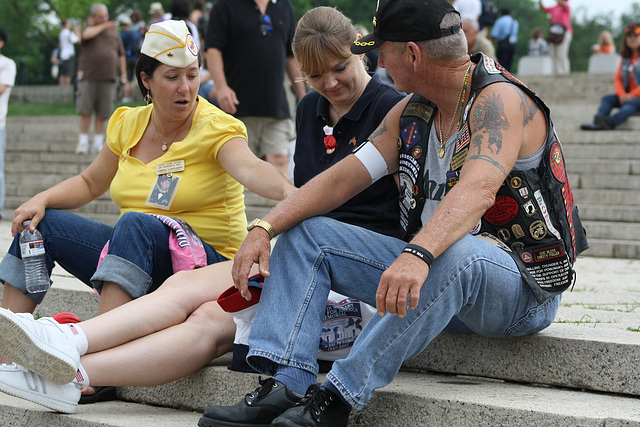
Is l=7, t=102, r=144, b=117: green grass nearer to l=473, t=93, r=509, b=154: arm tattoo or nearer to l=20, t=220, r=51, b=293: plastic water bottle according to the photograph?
l=20, t=220, r=51, b=293: plastic water bottle

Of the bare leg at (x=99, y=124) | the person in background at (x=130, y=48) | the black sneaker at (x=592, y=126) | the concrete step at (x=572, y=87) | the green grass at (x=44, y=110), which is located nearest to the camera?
the black sneaker at (x=592, y=126)

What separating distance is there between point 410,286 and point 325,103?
1.30m

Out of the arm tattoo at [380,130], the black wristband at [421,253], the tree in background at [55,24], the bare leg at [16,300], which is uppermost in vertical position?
the arm tattoo at [380,130]

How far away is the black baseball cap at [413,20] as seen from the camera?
8.09 feet

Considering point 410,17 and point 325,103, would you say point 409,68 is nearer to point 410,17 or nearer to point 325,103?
point 410,17

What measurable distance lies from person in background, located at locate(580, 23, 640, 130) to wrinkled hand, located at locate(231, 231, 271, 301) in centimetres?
705

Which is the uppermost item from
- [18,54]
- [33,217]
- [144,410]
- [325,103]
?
[325,103]

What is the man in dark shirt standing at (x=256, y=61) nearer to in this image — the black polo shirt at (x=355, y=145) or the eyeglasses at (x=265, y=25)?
the eyeglasses at (x=265, y=25)

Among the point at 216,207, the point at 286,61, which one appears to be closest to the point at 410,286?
the point at 216,207

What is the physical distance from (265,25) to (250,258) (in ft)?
11.2

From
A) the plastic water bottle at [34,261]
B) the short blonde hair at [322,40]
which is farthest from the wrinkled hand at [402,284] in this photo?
the plastic water bottle at [34,261]

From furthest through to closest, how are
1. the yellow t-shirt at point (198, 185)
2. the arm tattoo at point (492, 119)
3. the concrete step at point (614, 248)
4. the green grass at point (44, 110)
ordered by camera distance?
the green grass at point (44, 110)
the concrete step at point (614, 248)
the yellow t-shirt at point (198, 185)
the arm tattoo at point (492, 119)

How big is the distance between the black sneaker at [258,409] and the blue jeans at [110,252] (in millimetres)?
709

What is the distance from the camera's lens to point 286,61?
235 inches
